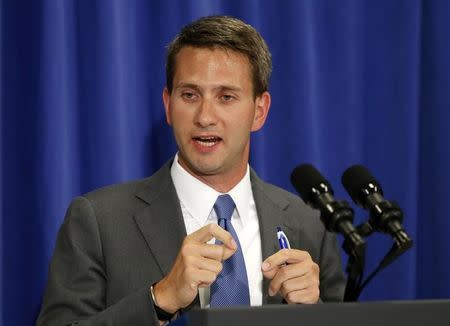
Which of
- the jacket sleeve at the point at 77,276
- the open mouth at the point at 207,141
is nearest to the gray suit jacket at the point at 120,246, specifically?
the jacket sleeve at the point at 77,276

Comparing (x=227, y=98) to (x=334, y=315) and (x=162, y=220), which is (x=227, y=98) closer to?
(x=162, y=220)

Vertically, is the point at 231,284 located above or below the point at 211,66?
below

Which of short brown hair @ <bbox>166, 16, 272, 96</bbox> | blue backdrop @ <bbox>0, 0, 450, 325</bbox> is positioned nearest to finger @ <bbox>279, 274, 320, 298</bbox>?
short brown hair @ <bbox>166, 16, 272, 96</bbox>

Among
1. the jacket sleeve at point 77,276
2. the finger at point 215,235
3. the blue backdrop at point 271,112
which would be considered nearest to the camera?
the finger at point 215,235

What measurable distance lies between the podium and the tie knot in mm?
848

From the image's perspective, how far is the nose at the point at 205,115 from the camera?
1.95 m

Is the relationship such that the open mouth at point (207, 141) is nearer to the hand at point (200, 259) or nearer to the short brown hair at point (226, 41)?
the short brown hair at point (226, 41)

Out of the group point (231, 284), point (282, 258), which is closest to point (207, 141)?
point (231, 284)

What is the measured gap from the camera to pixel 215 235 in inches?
59.6

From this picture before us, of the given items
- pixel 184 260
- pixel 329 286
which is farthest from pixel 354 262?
pixel 329 286

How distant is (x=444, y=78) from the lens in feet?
8.41

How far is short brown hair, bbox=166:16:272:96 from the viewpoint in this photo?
80.2 inches

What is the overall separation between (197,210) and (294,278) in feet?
1.52

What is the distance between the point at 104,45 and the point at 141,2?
0.17m
